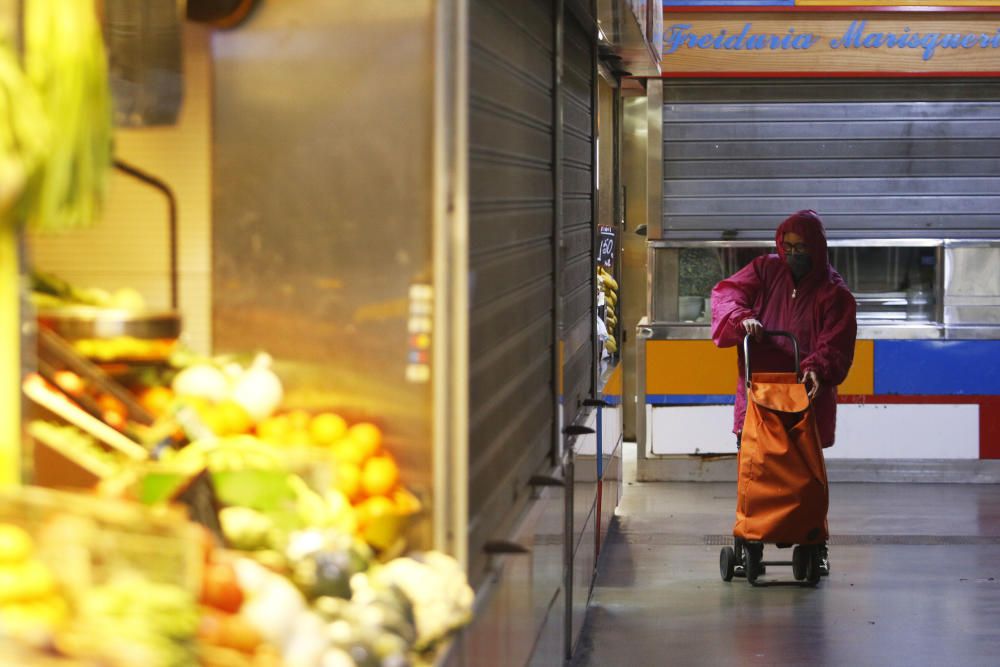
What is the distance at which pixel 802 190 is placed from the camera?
958cm

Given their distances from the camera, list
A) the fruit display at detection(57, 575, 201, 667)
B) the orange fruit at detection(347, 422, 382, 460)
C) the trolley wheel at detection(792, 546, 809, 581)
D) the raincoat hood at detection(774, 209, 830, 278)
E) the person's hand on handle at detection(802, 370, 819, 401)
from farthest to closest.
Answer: the raincoat hood at detection(774, 209, 830, 278) → the trolley wheel at detection(792, 546, 809, 581) → the person's hand on handle at detection(802, 370, 819, 401) → the orange fruit at detection(347, 422, 382, 460) → the fruit display at detection(57, 575, 201, 667)

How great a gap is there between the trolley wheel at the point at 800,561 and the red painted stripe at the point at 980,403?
283cm

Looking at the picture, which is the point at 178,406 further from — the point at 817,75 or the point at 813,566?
the point at 817,75

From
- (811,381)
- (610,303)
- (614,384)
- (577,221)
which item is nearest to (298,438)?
(577,221)

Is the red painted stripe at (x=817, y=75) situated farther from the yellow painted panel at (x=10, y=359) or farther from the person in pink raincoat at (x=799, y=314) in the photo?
the yellow painted panel at (x=10, y=359)

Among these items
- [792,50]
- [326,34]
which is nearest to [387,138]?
[326,34]

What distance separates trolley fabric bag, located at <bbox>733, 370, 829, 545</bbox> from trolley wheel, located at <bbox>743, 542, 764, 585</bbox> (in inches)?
14.0

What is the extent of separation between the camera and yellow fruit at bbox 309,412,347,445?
2.97 metres

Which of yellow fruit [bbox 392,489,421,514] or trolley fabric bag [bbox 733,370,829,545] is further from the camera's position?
trolley fabric bag [bbox 733,370,829,545]

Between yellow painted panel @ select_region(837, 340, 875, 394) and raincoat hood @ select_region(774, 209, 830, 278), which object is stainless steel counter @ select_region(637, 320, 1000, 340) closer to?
yellow painted panel @ select_region(837, 340, 875, 394)

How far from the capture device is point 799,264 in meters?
6.96

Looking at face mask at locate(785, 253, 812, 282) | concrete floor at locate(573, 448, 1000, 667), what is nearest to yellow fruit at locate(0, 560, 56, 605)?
concrete floor at locate(573, 448, 1000, 667)

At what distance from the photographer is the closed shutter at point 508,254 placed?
10.5ft

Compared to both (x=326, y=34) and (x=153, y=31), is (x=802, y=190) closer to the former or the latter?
(x=326, y=34)
